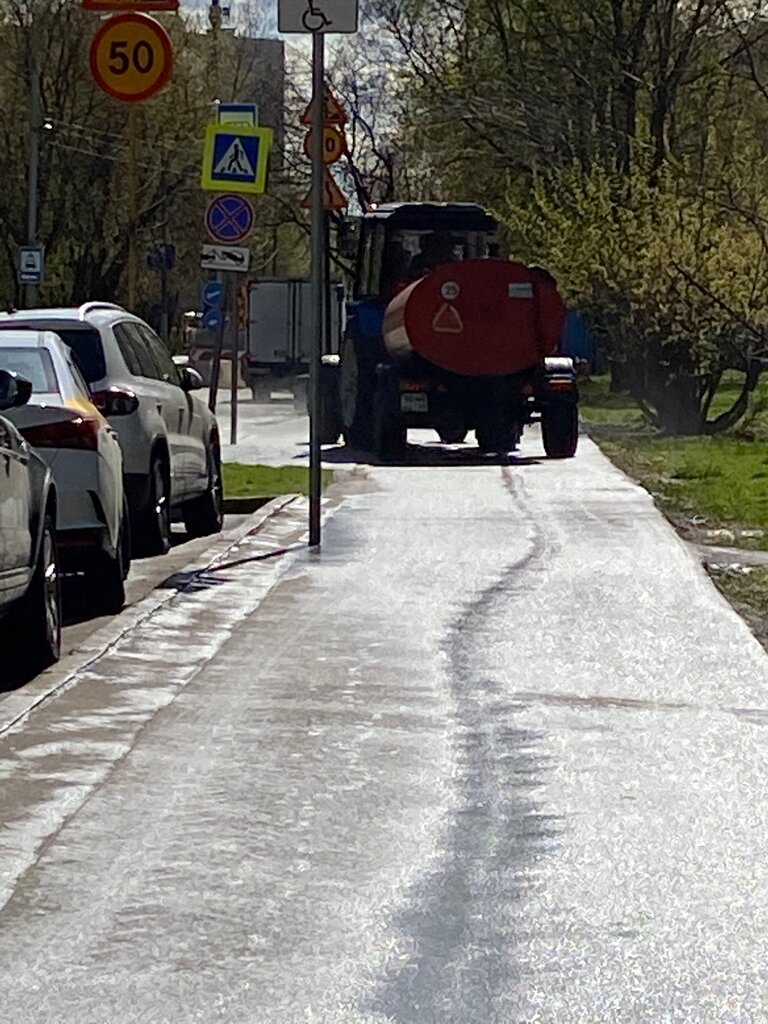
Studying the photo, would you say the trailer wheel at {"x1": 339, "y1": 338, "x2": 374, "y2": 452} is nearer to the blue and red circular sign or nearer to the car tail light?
the blue and red circular sign

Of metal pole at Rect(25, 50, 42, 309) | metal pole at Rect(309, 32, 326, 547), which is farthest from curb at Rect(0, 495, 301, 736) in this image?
metal pole at Rect(25, 50, 42, 309)

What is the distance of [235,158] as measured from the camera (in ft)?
73.0

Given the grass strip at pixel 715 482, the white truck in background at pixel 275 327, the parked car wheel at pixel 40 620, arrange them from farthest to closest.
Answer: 1. the white truck in background at pixel 275 327
2. the grass strip at pixel 715 482
3. the parked car wheel at pixel 40 620

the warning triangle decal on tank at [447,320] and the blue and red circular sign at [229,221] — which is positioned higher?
the blue and red circular sign at [229,221]

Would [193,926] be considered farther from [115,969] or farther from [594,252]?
[594,252]

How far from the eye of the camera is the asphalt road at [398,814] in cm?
566

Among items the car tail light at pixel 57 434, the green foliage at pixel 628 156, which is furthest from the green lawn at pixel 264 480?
the car tail light at pixel 57 434

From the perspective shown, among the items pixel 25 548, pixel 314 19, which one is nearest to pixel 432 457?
pixel 314 19

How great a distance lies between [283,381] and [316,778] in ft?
146

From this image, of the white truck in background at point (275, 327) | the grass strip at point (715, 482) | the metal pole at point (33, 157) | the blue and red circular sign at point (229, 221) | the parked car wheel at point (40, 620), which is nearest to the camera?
the parked car wheel at point (40, 620)

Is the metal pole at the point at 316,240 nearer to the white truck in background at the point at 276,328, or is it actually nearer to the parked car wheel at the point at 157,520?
the parked car wheel at the point at 157,520

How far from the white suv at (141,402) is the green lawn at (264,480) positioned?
3.49m

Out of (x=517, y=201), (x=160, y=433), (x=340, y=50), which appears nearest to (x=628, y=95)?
(x=517, y=201)

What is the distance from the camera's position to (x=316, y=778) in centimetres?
811
